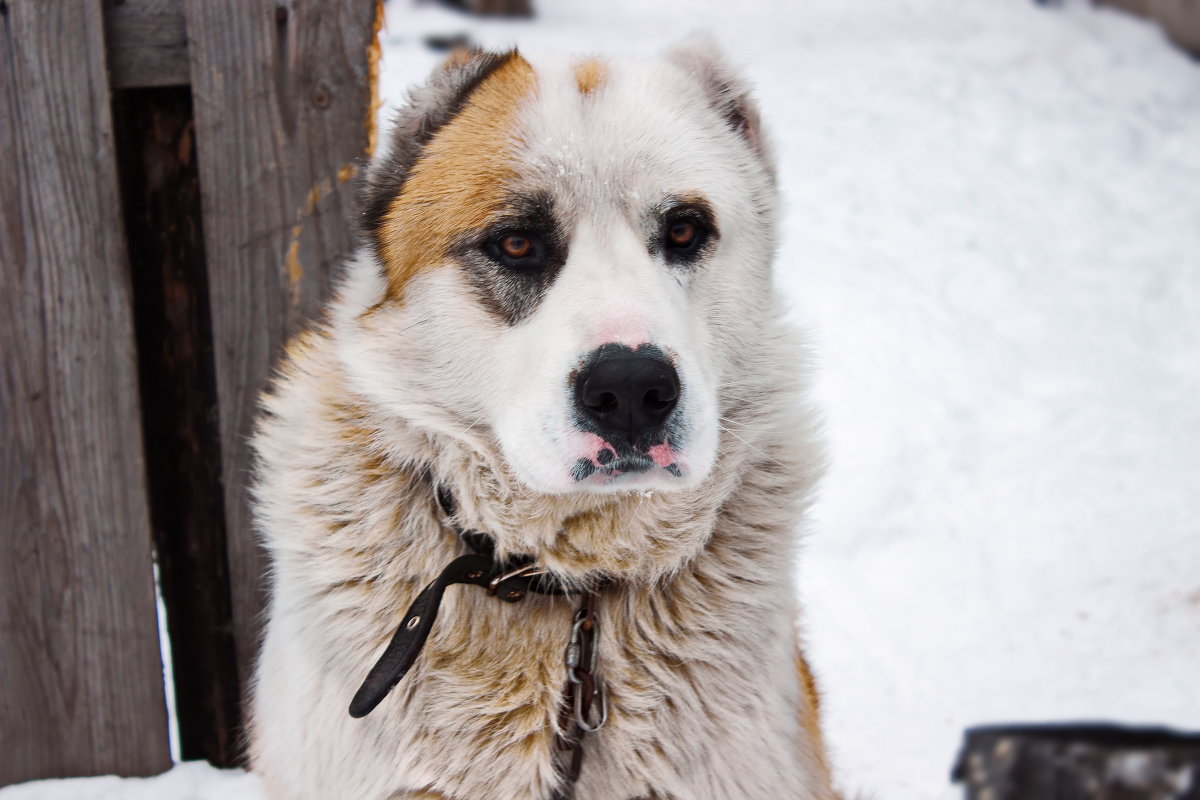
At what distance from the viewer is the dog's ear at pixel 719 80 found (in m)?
2.32

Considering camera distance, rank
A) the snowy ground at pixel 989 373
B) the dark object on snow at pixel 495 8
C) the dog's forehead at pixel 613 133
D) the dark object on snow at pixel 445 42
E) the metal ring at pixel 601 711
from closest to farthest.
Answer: the metal ring at pixel 601 711
the dog's forehead at pixel 613 133
the snowy ground at pixel 989 373
the dark object on snow at pixel 445 42
the dark object on snow at pixel 495 8

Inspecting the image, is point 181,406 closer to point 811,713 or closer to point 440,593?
point 440,593

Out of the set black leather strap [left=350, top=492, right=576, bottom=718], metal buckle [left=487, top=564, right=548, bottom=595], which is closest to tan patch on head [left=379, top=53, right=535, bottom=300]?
black leather strap [left=350, top=492, right=576, bottom=718]

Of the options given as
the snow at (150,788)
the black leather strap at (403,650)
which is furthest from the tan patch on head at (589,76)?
the snow at (150,788)

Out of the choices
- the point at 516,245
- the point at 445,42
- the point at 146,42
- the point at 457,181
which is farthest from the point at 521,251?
the point at 445,42

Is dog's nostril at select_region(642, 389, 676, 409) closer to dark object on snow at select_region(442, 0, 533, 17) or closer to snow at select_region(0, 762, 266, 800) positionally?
snow at select_region(0, 762, 266, 800)

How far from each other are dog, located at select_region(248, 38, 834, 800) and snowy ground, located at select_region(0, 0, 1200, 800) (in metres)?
0.46

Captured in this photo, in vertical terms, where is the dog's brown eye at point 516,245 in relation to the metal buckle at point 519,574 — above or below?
above

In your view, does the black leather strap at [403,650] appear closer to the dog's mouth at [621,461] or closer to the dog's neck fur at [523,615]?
the dog's neck fur at [523,615]

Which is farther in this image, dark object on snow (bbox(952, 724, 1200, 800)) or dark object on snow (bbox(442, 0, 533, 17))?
dark object on snow (bbox(442, 0, 533, 17))

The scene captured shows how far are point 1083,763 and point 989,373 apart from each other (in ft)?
13.6

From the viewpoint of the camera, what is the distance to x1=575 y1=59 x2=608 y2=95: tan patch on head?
2.12m

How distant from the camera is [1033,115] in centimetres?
706

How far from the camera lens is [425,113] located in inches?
84.0
